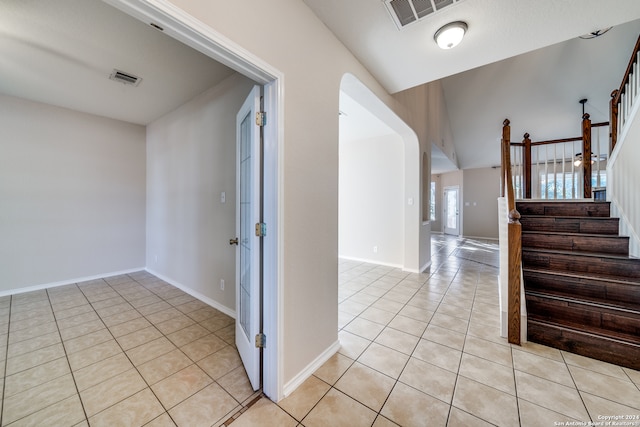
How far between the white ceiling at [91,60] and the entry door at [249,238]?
42.1 inches

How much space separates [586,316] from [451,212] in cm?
783

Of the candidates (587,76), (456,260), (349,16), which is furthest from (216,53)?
(587,76)

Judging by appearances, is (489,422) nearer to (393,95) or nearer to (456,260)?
(393,95)

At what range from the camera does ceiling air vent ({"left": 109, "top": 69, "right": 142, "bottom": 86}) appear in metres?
2.50

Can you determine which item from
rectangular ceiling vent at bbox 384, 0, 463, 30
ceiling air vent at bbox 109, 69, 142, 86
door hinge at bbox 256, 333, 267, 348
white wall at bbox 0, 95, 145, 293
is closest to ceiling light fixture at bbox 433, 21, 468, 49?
rectangular ceiling vent at bbox 384, 0, 463, 30

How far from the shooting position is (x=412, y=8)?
5.39 ft

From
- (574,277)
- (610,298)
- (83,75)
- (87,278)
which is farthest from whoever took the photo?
(87,278)

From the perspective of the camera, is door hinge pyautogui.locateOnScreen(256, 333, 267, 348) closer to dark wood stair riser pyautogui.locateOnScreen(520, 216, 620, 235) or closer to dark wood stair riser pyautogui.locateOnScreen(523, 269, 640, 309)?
dark wood stair riser pyautogui.locateOnScreen(523, 269, 640, 309)

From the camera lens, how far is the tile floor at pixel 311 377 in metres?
1.34

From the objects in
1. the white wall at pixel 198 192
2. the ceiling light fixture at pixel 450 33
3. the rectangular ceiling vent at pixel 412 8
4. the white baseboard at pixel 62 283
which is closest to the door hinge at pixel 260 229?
the white wall at pixel 198 192

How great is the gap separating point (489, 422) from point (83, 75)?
460 cm

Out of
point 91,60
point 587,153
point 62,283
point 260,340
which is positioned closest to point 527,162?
point 587,153

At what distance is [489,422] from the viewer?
130 cm

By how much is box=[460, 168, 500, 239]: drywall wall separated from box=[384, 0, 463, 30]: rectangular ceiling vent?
8273mm
